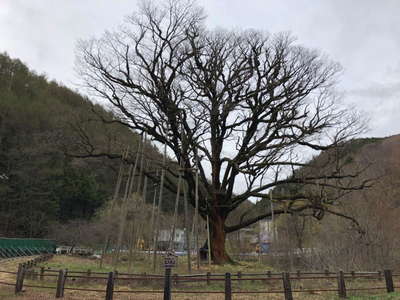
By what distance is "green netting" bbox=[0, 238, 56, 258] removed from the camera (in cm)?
2594

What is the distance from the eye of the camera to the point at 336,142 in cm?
1833

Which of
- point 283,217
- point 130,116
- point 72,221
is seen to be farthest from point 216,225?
point 72,221

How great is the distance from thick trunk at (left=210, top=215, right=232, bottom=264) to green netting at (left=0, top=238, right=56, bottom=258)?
50.1 ft

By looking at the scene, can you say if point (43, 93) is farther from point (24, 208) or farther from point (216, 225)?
point (216, 225)

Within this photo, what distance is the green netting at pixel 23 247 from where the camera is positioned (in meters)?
25.9

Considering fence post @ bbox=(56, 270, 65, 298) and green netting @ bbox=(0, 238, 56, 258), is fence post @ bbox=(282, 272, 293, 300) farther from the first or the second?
green netting @ bbox=(0, 238, 56, 258)

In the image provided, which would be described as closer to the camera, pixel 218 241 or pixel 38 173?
pixel 218 241

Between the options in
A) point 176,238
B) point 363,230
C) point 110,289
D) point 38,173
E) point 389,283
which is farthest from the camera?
point 176,238

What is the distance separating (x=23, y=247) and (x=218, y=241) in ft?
59.3

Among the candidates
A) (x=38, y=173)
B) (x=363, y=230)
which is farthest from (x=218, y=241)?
(x=38, y=173)

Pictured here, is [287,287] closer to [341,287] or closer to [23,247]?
[341,287]

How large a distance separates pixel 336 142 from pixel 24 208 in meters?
32.7

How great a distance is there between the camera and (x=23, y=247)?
1147 inches

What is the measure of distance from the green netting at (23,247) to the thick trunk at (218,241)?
15.3 m
